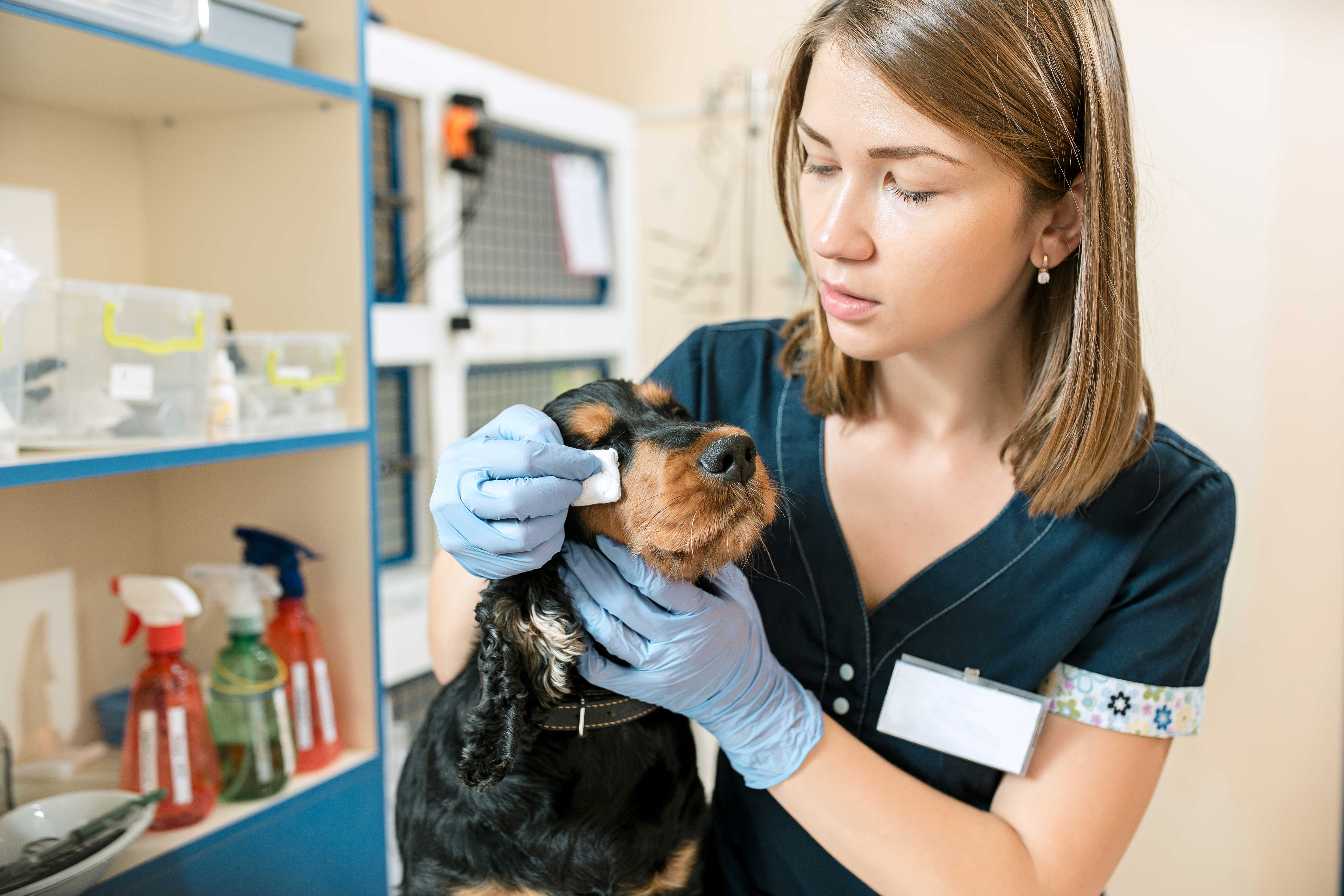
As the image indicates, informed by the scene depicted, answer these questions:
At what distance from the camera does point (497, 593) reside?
0.93 metres

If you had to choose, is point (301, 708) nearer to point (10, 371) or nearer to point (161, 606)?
point (161, 606)

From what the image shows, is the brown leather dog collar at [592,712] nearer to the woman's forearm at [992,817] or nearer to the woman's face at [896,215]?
the woman's forearm at [992,817]

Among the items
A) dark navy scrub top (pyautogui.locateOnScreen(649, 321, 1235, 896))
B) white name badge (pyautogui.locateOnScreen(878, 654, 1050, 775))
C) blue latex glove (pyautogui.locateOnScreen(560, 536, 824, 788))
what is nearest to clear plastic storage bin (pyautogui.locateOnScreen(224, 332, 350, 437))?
blue latex glove (pyautogui.locateOnScreen(560, 536, 824, 788))

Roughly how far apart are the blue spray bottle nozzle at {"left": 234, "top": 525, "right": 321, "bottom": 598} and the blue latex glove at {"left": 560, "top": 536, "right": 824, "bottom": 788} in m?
0.73

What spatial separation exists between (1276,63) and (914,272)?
1640mm

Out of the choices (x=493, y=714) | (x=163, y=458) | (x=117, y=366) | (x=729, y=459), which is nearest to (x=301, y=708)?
(x=163, y=458)

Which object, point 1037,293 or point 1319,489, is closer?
point 1037,293

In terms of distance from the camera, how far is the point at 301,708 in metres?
1.49

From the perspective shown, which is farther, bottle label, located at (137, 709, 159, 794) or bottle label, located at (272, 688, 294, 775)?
bottle label, located at (272, 688, 294, 775)

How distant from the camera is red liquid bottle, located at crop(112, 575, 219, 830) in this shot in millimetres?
1296

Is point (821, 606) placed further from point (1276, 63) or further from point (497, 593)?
point (1276, 63)

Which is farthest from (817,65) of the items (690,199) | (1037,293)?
(690,199)

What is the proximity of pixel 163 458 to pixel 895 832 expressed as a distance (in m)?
1.08

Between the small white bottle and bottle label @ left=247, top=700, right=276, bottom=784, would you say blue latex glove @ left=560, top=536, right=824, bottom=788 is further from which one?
bottle label @ left=247, top=700, right=276, bottom=784
